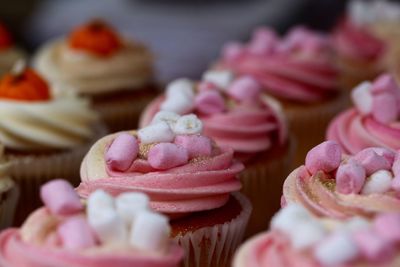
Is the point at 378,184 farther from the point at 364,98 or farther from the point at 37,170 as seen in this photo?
the point at 37,170

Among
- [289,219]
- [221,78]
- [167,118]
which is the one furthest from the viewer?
[221,78]

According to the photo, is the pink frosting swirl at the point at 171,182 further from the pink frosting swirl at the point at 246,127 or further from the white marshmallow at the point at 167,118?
the pink frosting swirl at the point at 246,127

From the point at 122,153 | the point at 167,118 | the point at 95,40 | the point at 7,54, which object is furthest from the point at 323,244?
the point at 7,54

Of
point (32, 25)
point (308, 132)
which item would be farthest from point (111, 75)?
point (32, 25)

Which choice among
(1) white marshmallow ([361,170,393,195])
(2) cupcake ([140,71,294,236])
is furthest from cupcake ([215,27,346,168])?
(1) white marshmallow ([361,170,393,195])

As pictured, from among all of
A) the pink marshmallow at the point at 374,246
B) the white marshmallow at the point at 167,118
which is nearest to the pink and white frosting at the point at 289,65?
the white marshmallow at the point at 167,118

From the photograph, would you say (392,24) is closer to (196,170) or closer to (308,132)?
(308,132)
